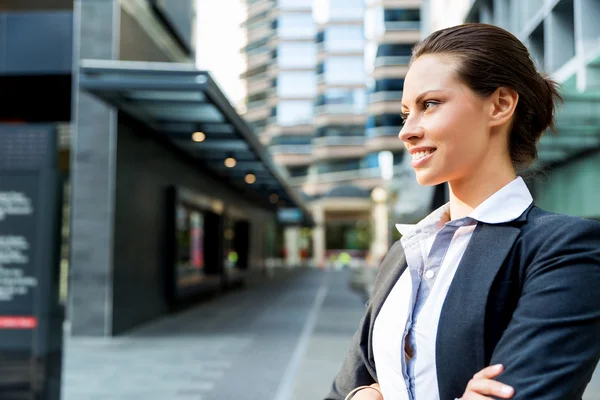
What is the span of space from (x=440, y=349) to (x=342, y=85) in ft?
220

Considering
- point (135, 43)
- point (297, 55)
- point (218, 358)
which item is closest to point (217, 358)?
point (218, 358)

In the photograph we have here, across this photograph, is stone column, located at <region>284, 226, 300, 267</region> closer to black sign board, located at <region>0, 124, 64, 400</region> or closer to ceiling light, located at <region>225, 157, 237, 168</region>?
ceiling light, located at <region>225, 157, 237, 168</region>

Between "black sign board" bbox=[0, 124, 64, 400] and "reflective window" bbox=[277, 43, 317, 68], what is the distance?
66.8 metres

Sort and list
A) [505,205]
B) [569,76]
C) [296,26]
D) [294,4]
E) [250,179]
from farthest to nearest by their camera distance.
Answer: [294,4] → [296,26] → [250,179] → [569,76] → [505,205]

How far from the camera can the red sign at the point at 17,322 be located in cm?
488

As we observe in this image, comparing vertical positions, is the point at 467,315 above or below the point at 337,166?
below

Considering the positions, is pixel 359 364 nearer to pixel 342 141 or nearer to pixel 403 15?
pixel 403 15

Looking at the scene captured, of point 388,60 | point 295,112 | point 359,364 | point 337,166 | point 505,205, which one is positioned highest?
point 388,60

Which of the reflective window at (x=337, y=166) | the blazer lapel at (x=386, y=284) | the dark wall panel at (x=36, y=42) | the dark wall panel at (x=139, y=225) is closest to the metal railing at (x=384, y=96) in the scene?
the reflective window at (x=337, y=166)

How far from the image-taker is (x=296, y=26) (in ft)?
235

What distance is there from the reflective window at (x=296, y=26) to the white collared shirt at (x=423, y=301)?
233 feet

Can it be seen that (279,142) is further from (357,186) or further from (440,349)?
(440,349)

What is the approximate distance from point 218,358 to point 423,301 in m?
7.81

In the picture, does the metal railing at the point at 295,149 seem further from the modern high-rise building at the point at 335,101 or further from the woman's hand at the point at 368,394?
the woman's hand at the point at 368,394
